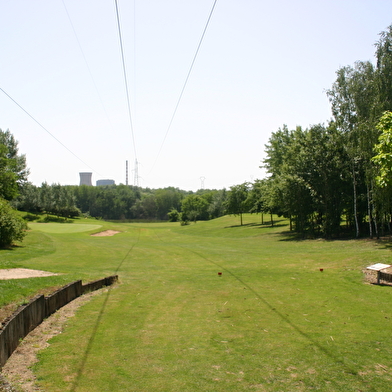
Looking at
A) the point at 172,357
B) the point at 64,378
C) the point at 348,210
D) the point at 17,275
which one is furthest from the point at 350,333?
the point at 348,210

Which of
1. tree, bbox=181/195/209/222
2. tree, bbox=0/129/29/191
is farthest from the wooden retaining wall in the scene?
tree, bbox=181/195/209/222

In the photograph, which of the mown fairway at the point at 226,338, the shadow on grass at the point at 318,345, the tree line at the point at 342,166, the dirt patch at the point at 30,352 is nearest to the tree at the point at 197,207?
the tree line at the point at 342,166

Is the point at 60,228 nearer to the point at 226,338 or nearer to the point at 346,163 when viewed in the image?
the point at 346,163

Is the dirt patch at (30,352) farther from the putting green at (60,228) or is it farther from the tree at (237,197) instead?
the tree at (237,197)

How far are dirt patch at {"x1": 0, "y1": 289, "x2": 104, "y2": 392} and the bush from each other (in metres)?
17.4

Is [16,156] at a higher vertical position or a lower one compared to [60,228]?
higher

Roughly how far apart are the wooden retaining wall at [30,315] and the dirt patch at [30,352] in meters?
0.10

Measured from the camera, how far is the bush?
24.7m

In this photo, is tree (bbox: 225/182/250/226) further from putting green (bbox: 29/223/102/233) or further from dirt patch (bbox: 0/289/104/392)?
dirt patch (bbox: 0/289/104/392)

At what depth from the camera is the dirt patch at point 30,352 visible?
5223 mm

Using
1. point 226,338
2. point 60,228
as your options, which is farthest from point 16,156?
point 226,338

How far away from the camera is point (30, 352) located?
21.5ft

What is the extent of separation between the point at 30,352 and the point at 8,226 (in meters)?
20.8

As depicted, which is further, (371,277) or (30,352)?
(371,277)
